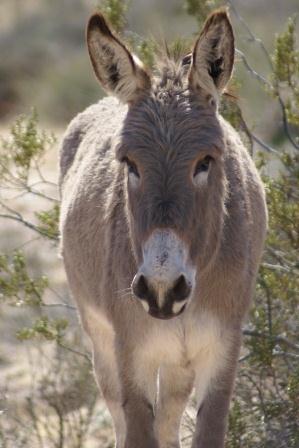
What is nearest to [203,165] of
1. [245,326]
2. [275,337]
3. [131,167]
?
[131,167]

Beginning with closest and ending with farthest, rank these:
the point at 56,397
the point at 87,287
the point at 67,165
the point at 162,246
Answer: the point at 162,246, the point at 87,287, the point at 67,165, the point at 56,397

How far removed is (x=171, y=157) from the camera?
5113mm

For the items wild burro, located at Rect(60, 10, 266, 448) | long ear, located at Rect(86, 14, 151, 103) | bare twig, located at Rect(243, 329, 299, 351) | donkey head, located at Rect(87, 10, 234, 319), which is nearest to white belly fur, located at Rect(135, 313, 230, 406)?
wild burro, located at Rect(60, 10, 266, 448)

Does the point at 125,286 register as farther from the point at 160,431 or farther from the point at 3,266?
the point at 3,266

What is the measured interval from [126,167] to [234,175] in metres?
0.84

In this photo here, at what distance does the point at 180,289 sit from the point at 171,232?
271 millimetres

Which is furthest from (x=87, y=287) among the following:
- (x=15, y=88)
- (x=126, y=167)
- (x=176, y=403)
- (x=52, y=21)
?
(x=52, y=21)

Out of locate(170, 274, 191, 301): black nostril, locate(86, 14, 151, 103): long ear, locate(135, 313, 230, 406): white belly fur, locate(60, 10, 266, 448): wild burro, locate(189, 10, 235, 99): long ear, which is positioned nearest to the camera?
locate(170, 274, 191, 301): black nostril

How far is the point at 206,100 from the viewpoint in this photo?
17.9 feet

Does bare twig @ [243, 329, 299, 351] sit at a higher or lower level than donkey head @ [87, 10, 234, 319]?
lower

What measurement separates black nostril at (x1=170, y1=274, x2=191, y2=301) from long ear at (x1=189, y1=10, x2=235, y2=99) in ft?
3.75

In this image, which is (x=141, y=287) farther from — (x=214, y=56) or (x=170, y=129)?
(x=214, y=56)

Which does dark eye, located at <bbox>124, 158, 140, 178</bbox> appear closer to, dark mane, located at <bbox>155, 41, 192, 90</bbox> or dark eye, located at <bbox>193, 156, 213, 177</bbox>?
dark eye, located at <bbox>193, 156, 213, 177</bbox>

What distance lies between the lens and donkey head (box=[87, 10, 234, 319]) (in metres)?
4.84
